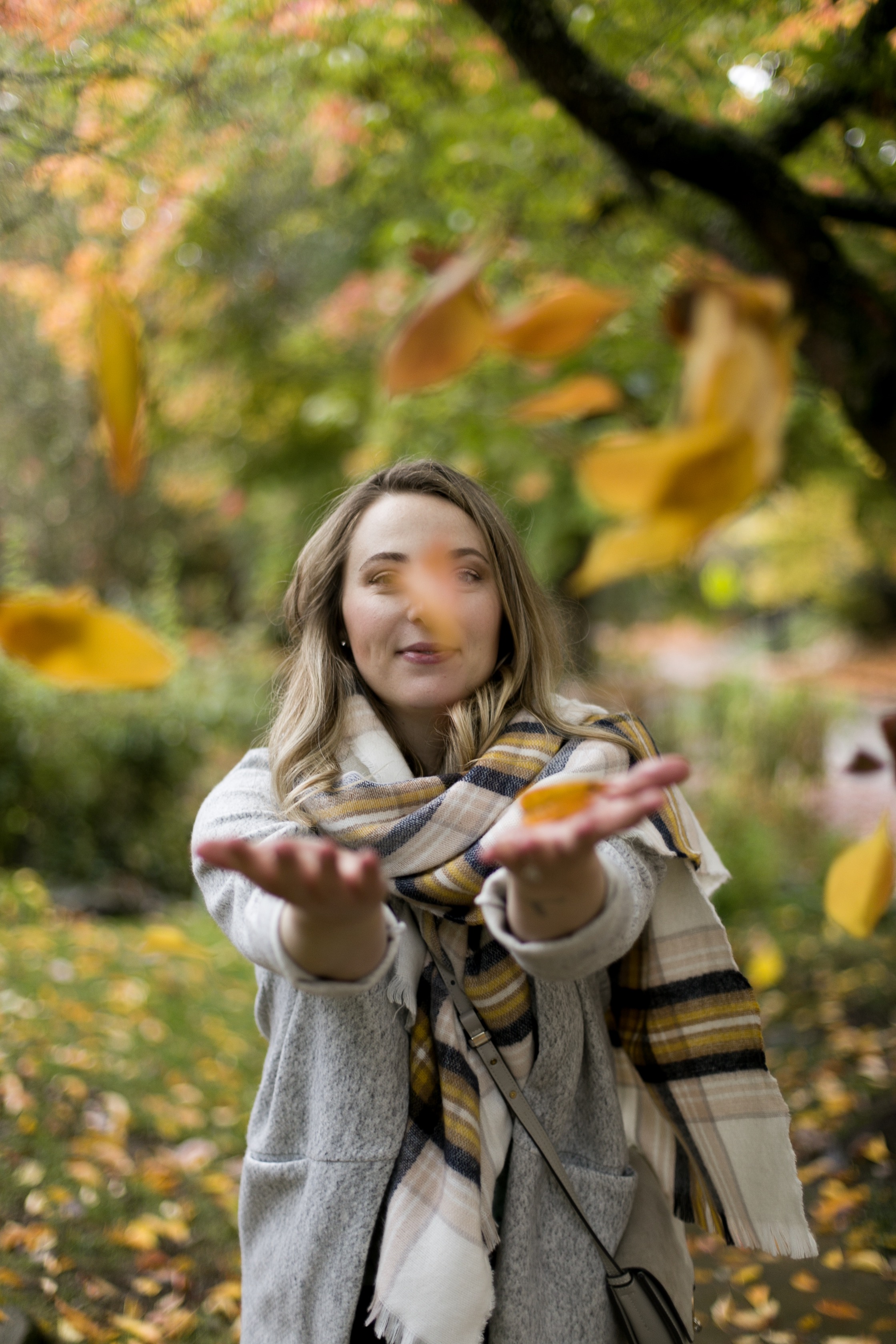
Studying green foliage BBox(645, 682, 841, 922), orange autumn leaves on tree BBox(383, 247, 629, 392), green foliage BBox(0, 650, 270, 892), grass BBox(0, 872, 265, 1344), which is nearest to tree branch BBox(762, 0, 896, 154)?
orange autumn leaves on tree BBox(383, 247, 629, 392)

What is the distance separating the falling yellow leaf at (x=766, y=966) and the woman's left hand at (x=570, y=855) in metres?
3.34

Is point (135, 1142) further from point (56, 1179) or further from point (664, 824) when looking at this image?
point (664, 824)

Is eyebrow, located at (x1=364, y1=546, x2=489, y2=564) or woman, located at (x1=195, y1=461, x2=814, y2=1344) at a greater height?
eyebrow, located at (x1=364, y1=546, x2=489, y2=564)

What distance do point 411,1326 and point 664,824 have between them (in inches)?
25.7

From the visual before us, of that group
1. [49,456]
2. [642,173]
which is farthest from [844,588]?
[642,173]

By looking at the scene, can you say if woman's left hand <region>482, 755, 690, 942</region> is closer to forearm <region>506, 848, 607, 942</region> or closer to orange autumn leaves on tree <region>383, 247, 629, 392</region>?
forearm <region>506, 848, 607, 942</region>

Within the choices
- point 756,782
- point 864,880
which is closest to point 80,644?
point 864,880

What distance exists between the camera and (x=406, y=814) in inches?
48.1

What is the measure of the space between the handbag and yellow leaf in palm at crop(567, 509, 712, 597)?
0.83 metres

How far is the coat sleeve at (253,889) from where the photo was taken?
0.89 metres

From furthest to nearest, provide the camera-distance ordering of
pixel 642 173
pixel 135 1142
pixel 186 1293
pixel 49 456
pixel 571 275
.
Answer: pixel 49 456 → pixel 571 275 → pixel 135 1142 → pixel 642 173 → pixel 186 1293

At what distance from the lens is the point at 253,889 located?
1093 mm

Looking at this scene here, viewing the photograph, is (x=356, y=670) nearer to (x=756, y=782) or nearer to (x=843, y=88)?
(x=843, y=88)

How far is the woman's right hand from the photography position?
0.74m
